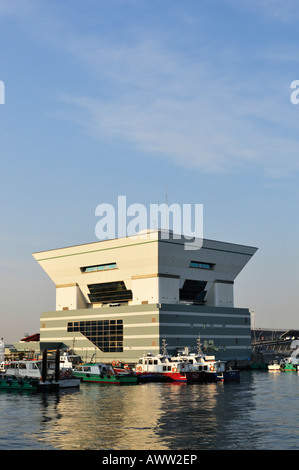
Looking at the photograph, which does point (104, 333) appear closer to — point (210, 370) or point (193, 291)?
point (193, 291)

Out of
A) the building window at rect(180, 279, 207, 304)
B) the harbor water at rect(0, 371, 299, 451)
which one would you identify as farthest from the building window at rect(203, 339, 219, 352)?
the harbor water at rect(0, 371, 299, 451)

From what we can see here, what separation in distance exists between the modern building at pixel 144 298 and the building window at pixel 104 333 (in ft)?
0.72

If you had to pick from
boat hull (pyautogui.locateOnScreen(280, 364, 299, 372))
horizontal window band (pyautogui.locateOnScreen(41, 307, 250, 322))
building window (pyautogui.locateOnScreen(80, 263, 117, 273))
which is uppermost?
building window (pyautogui.locateOnScreen(80, 263, 117, 273))

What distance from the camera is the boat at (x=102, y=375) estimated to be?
3487 inches

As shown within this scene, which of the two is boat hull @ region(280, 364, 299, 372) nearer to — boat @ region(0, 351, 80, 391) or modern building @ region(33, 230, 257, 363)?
modern building @ region(33, 230, 257, 363)

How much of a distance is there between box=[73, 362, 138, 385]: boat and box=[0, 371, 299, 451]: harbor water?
35.1ft

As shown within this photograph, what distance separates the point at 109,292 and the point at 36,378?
5813cm

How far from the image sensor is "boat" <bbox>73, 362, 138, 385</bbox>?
291 ft

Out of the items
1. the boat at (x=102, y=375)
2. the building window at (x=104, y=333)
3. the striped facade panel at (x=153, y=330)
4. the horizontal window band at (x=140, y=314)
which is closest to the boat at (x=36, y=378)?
the boat at (x=102, y=375)

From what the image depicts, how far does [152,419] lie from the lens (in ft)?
163
